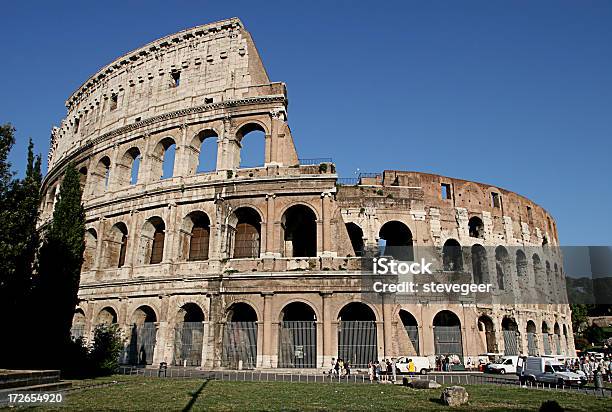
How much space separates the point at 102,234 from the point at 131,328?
5.62m

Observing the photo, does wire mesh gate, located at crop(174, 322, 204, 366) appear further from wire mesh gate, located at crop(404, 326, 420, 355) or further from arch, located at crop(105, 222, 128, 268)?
wire mesh gate, located at crop(404, 326, 420, 355)

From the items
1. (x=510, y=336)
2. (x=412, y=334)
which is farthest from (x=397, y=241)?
(x=510, y=336)

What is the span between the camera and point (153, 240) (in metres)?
23.2

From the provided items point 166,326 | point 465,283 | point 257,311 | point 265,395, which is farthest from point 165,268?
point 465,283

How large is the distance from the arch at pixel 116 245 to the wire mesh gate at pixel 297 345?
991 centimetres

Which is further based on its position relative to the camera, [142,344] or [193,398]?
[142,344]

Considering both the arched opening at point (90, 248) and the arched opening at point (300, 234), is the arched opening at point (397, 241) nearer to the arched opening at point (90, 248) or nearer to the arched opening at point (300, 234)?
the arched opening at point (300, 234)

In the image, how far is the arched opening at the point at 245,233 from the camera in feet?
69.9

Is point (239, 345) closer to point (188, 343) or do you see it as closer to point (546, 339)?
point (188, 343)

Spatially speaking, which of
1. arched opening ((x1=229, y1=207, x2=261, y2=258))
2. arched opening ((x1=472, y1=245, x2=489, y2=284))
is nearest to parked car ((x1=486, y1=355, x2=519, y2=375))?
arched opening ((x1=472, y1=245, x2=489, y2=284))

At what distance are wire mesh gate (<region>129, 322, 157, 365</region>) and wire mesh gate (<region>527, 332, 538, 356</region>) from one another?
2214cm

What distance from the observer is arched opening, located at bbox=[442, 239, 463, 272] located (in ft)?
86.3

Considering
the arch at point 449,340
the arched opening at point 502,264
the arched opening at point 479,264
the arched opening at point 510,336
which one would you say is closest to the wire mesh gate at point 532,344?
the arched opening at point 510,336

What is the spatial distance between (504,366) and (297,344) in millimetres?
10998
